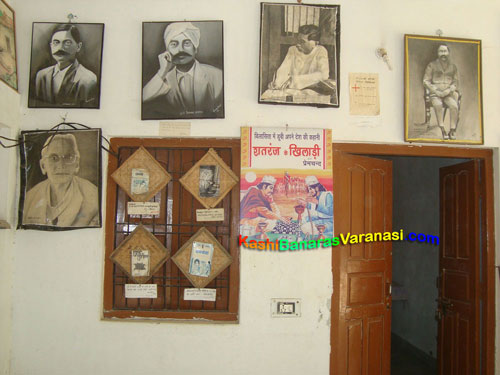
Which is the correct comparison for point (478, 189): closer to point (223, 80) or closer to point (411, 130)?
point (411, 130)

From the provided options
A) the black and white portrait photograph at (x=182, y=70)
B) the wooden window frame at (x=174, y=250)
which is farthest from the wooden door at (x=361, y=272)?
the black and white portrait photograph at (x=182, y=70)

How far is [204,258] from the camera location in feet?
8.70

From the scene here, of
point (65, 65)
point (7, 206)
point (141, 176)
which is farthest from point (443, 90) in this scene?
point (7, 206)

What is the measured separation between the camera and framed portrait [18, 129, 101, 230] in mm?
2639

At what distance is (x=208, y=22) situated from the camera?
2.71 m

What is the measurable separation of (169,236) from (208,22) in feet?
5.31

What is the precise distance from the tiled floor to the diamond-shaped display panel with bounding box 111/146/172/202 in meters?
3.32

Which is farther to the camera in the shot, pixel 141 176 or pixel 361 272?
pixel 361 272

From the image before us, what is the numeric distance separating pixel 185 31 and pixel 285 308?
2.16 metres

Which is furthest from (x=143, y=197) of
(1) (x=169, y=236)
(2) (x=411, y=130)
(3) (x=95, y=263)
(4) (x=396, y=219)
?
(4) (x=396, y=219)

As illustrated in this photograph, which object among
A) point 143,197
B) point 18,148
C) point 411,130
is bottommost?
point 143,197

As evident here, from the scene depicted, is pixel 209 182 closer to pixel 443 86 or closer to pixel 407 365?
pixel 443 86

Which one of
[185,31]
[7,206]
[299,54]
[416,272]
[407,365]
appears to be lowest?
[407,365]

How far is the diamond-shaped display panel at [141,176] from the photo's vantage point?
2.69 meters
